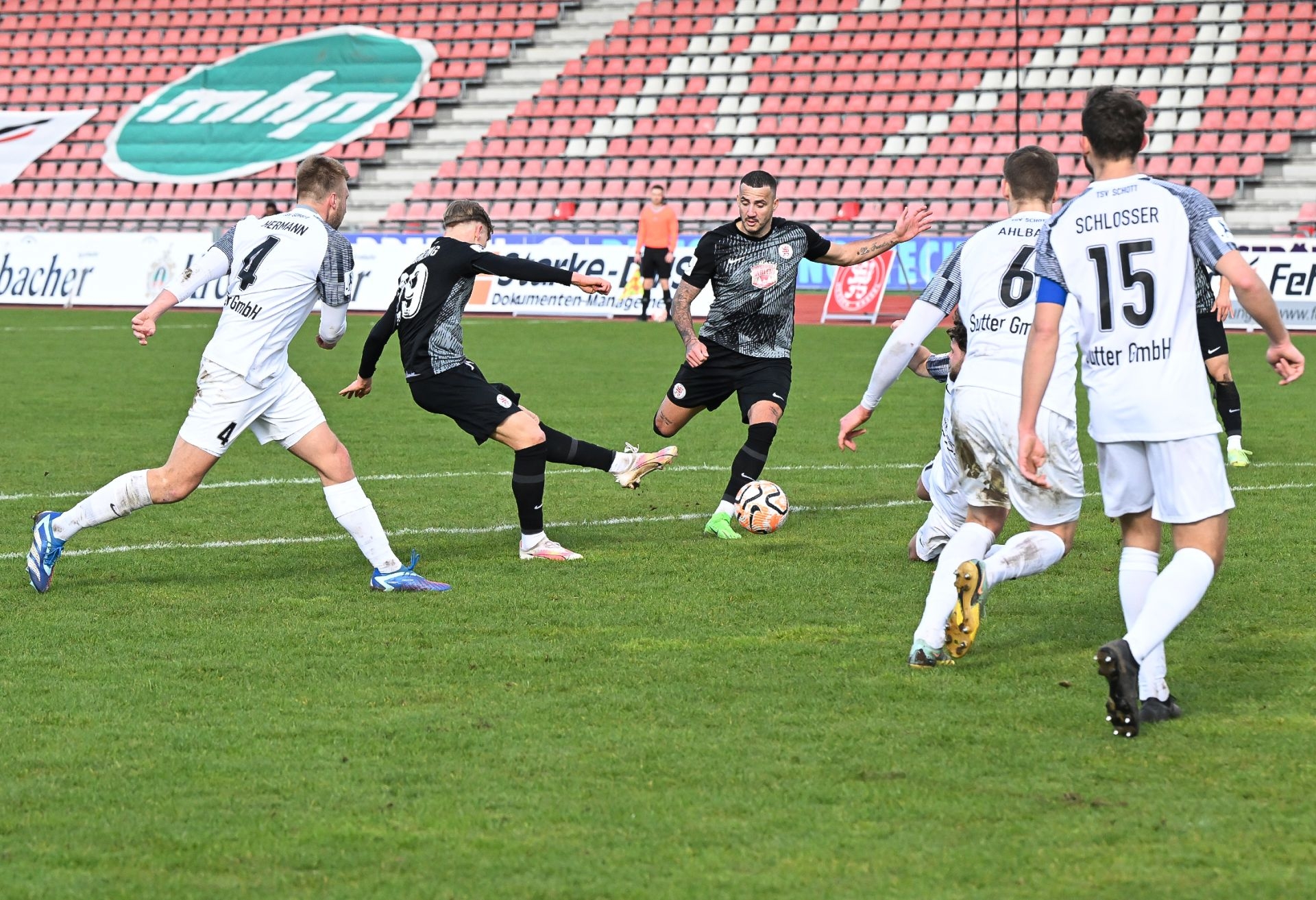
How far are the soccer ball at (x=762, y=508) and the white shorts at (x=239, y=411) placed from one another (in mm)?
2258

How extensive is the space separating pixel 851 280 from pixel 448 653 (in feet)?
67.0

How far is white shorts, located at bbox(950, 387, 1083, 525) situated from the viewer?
5.96 metres

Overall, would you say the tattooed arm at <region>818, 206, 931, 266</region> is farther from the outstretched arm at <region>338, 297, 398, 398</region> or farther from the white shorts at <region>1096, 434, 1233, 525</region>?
the white shorts at <region>1096, 434, 1233, 525</region>

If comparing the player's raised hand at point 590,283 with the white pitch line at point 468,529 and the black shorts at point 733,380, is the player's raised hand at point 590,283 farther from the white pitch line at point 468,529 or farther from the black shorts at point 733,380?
the white pitch line at point 468,529

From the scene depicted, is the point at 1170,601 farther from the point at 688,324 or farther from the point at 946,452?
the point at 688,324

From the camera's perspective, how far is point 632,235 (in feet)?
86.9

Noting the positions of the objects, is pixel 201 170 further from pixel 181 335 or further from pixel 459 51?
pixel 181 335

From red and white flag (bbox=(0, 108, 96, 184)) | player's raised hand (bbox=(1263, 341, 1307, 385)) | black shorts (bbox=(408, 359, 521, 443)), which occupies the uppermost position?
player's raised hand (bbox=(1263, 341, 1307, 385))

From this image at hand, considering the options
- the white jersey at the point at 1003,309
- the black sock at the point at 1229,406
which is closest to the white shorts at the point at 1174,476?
the white jersey at the point at 1003,309

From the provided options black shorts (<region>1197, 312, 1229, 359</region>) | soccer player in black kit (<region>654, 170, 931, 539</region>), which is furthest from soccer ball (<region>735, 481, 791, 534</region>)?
black shorts (<region>1197, 312, 1229, 359</region>)

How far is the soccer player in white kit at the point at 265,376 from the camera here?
7.29 metres

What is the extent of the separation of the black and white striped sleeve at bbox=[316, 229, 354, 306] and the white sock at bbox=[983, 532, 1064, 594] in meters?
3.05

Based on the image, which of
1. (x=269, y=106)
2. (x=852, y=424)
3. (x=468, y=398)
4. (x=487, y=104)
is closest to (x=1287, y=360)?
(x=852, y=424)

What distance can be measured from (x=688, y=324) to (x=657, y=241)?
15.8m
